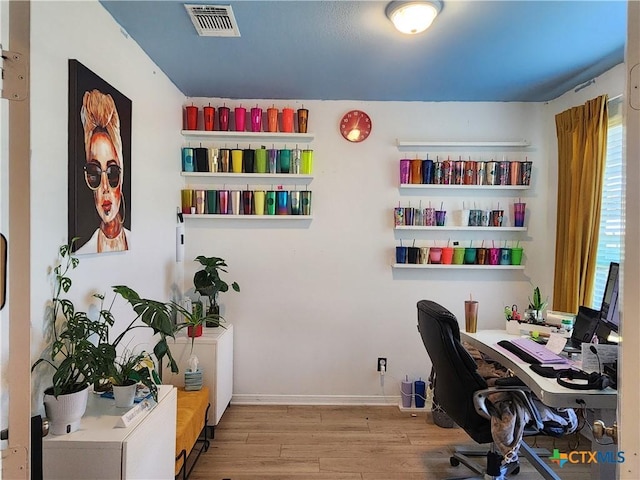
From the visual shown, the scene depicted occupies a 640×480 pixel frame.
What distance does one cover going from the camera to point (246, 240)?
134 inches

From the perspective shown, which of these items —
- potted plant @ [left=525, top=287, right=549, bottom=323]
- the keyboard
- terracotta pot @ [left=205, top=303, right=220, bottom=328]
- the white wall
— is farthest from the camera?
terracotta pot @ [left=205, top=303, right=220, bottom=328]

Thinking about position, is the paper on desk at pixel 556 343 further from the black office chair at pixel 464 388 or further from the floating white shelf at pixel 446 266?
the floating white shelf at pixel 446 266

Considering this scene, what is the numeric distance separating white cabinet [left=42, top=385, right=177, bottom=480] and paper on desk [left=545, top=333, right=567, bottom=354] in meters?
2.00

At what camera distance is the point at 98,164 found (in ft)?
6.34

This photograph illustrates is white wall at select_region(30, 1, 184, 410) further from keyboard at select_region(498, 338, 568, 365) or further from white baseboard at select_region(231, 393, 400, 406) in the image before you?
keyboard at select_region(498, 338, 568, 365)

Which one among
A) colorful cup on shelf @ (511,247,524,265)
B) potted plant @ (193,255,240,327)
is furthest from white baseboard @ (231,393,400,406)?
colorful cup on shelf @ (511,247,524,265)

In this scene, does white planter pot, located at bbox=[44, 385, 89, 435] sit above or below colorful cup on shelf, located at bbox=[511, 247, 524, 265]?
below

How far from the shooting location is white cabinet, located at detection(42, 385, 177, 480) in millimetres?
1445

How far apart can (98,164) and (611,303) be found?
2.63 m

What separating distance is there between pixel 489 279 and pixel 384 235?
94cm

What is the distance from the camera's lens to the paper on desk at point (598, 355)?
1764 mm

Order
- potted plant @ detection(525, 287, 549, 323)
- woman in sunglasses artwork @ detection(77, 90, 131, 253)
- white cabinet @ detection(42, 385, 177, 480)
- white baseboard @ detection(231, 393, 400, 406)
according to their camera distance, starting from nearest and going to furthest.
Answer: white cabinet @ detection(42, 385, 177, 480) → woman in sunglasses artwork @ detection(77, 90, 131, 253) → potted plant @ detection(525, 287, 549, 323) → white baseboard @ detection(231, 393, 400, 406)

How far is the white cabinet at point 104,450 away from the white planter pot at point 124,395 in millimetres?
24

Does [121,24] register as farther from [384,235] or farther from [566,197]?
[566,197]
